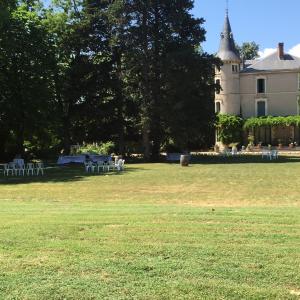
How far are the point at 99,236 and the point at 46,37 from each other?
3119 centimetres

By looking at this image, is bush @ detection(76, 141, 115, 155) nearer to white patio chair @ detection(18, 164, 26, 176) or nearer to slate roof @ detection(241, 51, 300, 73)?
white patio chair @ detection(18, 164, 26, 176)

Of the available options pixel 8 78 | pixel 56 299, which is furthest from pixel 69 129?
pixel 56 299

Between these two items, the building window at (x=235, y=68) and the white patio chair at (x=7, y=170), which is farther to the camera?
the building window at (x=235, y=68)

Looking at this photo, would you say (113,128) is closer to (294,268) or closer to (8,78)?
(8,78)

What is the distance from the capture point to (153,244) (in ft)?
21.0

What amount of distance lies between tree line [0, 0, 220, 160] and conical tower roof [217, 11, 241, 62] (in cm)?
2141

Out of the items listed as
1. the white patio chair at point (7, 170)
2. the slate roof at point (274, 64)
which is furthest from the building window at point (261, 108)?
the white patio chair at point (7, 170)

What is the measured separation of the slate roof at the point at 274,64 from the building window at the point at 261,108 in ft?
12.0

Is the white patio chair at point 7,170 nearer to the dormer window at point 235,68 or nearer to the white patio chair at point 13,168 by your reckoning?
the white patio chair at point 13,168

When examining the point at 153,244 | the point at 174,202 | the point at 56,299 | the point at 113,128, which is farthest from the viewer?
the point at 113,128

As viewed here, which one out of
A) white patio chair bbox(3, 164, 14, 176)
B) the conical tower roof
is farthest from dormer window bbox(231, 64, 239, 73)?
white patio chair bbox(3, 164, 14, 176)

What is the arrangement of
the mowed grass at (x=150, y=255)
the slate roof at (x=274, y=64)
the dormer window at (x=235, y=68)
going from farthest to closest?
the dormer window at (x=235, y=68)
the slate roof at (x=274, y=64)
the mowed grass at (x=150, y=255)

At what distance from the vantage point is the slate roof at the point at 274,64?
60166 millimetres

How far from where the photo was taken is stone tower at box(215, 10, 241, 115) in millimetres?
60469
